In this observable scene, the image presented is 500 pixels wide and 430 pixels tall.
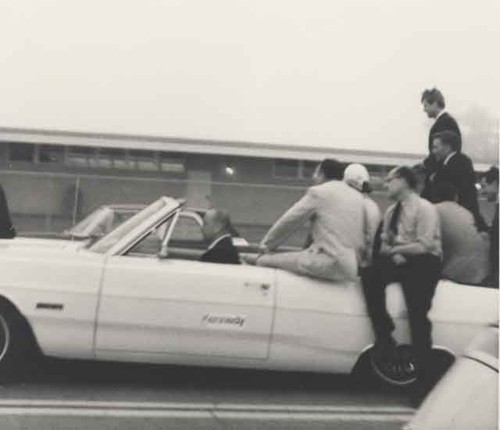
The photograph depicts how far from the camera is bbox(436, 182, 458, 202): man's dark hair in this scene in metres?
6.89

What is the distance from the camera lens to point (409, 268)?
622 cm

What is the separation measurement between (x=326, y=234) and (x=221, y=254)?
76 centimetres

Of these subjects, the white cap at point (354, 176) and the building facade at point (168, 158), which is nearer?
the white cap at point (354, 176)

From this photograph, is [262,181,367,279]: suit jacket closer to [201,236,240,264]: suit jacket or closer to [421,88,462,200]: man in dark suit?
[201,236,240,264]: suit jacket

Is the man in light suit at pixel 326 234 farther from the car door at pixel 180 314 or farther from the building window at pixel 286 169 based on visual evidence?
the building window at pixel 286 169

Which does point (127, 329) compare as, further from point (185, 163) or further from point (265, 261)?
point (185, 163)

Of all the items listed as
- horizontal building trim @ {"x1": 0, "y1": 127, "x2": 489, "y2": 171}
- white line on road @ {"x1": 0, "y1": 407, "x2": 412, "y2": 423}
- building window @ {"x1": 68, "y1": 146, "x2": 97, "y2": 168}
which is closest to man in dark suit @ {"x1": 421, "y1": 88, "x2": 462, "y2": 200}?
white line on road @ {"x1": 0, "y1": 407, "x2": 412, "y2": 423}

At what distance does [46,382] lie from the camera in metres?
6.05

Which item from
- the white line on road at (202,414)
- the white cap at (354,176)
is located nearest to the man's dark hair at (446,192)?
the white cap at (354,176)

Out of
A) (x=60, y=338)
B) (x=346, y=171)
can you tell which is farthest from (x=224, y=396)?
(x=346, y=171)

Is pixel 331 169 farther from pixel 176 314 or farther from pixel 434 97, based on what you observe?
pixel 176 314

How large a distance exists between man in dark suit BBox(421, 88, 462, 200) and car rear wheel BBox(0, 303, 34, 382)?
350 cm

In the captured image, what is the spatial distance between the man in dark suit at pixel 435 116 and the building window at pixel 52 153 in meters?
17.5

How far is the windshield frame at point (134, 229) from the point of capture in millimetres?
6184
